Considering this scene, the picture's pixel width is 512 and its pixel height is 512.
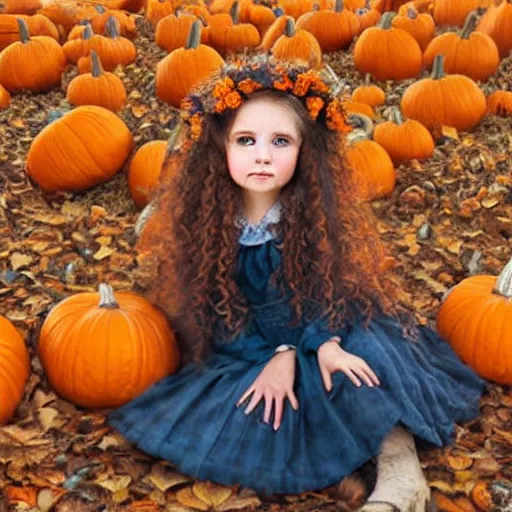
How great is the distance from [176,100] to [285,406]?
332cm

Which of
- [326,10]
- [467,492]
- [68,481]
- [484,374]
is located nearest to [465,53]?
[326,10]

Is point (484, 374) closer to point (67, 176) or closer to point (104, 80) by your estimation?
point (67, 176)

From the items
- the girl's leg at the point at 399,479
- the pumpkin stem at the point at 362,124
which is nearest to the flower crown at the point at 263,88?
the girl's leg at the point at 399,479

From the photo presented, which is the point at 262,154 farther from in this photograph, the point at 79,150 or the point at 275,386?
the point at 79,150

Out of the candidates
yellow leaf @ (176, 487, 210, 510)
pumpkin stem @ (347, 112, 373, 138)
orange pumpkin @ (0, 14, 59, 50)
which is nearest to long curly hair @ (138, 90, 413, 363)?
yellow leaf @ (176, 487, 210, 510)

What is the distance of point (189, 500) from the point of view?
253cm

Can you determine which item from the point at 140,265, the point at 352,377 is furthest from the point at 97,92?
the point at 352,377

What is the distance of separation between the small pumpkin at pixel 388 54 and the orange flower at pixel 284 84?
3.38 meters

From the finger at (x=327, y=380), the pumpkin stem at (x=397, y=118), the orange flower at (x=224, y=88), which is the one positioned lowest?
the finger at (x=327, y=380)

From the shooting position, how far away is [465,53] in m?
5.61

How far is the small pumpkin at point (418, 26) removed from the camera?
630 cm

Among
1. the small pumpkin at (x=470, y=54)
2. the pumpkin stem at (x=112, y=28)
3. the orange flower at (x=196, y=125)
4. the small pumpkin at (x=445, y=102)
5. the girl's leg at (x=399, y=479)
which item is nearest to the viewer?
the girl's leg at (x=399, y=479)

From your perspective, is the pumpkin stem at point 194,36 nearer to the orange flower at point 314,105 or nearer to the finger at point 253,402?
the orange flower at point 314,105

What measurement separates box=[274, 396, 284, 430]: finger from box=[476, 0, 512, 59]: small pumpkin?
4353mm
